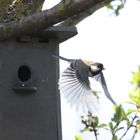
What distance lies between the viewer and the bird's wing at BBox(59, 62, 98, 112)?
1.80 meters

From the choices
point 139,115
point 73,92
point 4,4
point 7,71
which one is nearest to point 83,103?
point 73,92

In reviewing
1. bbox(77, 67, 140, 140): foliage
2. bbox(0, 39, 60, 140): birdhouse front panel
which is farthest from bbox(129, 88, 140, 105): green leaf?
bbox(0, 39, 60, 140): birdhouse front panel

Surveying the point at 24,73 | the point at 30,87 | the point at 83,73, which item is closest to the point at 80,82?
the point at 83,73

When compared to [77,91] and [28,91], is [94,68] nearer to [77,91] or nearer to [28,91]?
[77,91]

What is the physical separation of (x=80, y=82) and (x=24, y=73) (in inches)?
15.6

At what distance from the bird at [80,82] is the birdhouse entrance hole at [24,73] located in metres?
0.27

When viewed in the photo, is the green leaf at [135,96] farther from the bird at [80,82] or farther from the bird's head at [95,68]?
the bird's head at [95,68]

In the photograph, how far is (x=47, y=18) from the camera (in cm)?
162

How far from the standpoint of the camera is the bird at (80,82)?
181 cm

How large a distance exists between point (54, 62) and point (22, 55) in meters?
0.17

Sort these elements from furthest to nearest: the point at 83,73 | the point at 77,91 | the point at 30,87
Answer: the point at 30,87 < the point at 83,73 < the point at 77,91

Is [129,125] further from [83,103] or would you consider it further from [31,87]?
[31,87]

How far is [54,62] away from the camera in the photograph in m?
2.27

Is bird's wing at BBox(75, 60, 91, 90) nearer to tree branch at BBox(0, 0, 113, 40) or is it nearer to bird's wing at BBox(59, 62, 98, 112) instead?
bird's wing at BBox(59, 62, 98, 112)
